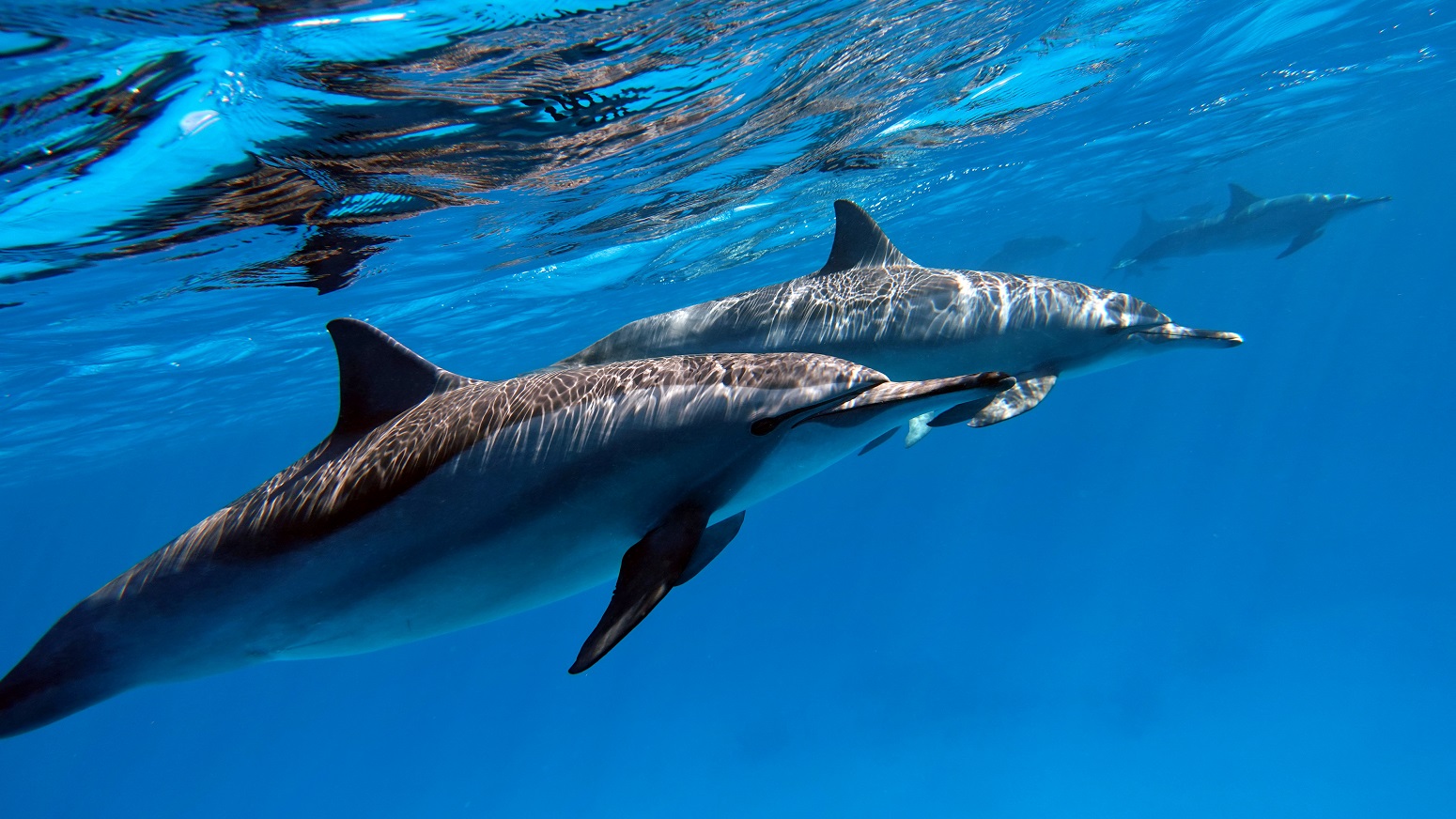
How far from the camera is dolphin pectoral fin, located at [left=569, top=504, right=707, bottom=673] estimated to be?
2.81 m

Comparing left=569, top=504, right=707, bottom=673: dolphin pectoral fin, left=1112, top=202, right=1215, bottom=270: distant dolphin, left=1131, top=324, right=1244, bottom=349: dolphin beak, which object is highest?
left=569, top=504, right=707, bottom=673: dolphin pectoral fin

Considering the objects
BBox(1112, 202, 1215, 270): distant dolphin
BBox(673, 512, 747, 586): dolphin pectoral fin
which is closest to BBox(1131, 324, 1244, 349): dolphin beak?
BBox(673, 512, 747, 586): dolphin pectoral fin

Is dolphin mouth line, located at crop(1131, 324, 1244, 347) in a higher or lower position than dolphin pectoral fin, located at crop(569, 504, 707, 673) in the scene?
lower

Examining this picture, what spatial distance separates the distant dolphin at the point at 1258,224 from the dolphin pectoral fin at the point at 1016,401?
1980cm

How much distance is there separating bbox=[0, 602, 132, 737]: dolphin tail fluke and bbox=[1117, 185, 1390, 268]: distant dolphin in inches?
1029

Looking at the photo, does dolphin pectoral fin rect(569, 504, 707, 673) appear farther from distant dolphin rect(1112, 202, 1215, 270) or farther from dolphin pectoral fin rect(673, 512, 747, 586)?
distant dolphin rect(1112, 202, 1215, 270)

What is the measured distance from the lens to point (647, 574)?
10.3 ft

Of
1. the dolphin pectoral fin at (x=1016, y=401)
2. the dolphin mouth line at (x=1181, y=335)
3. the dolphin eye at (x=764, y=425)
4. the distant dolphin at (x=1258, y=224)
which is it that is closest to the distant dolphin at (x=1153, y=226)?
the distant dolphin at (x=1258, y=224)

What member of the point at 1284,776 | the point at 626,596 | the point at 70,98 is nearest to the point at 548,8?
the point at 70,98

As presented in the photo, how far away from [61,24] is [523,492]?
5452 millimetres

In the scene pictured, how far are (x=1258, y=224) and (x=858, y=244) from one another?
70.5ft

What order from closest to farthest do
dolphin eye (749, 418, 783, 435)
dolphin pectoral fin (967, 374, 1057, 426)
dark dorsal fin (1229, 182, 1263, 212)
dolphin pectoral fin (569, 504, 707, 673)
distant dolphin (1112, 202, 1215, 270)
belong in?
dolphin pectoral fin (569, 504, 707, 673) < dolphin eye (749, 418, 783, 435) < dolphin pectoral fin (967, 374, 1057, 426) < dark dorsal fin (1229, 182, 1263, 212) < distant dolphin (1112, 202, 1215, 270)

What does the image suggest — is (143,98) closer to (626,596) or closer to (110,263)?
(110,263)

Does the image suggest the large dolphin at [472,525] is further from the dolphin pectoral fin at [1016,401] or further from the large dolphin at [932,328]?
the large dolphin at [932,328]
